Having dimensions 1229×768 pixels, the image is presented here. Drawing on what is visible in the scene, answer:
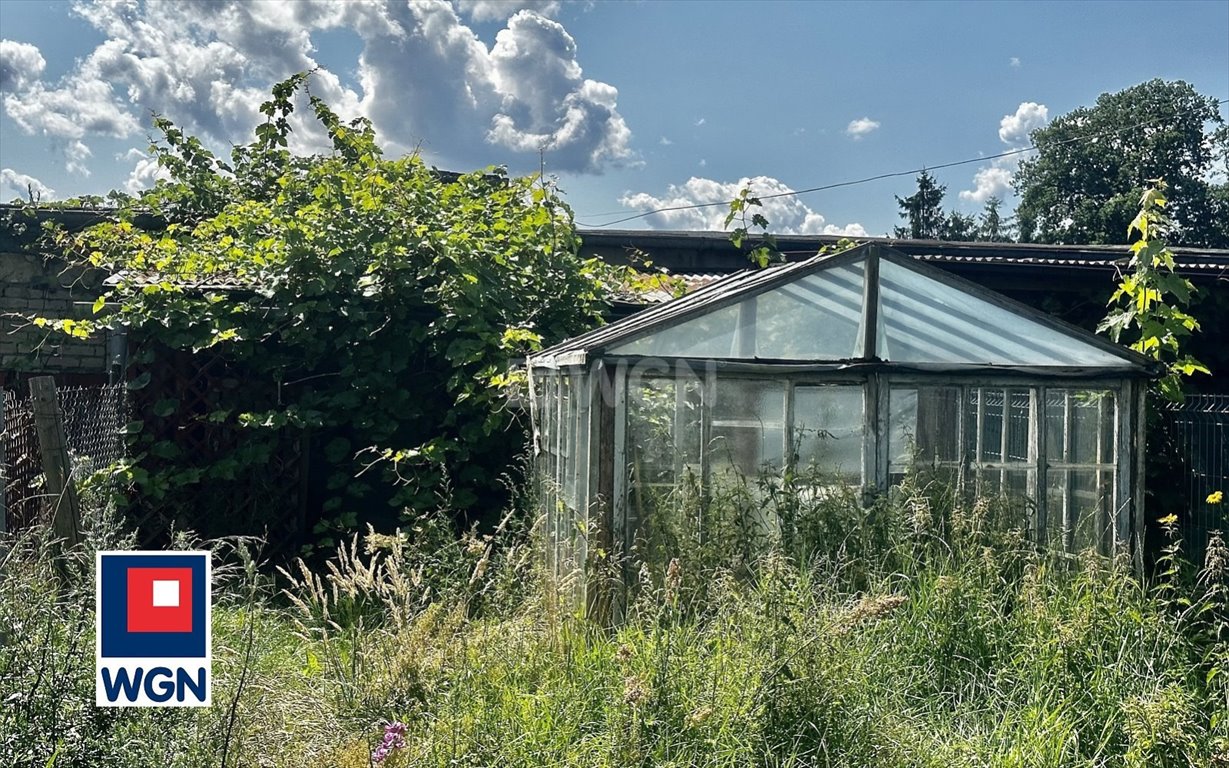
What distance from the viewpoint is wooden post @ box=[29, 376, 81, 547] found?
14.5 ft

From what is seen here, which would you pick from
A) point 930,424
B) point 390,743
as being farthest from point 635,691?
point 930,424

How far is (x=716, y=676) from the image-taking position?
355cm

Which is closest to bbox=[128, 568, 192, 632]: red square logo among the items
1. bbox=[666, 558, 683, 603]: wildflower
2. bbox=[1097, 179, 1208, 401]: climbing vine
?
bbox=[666, 558, 683, 603]: wildflower

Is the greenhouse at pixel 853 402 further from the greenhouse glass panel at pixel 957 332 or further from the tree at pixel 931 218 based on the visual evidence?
the tree at pixel 931 218

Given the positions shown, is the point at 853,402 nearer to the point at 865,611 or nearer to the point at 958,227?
the point at 865,611

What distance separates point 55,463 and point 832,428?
3808 millimetres

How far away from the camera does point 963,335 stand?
5.43 metres

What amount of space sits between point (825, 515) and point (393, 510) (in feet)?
12.6

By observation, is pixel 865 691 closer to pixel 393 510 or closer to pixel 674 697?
pixel 674 697

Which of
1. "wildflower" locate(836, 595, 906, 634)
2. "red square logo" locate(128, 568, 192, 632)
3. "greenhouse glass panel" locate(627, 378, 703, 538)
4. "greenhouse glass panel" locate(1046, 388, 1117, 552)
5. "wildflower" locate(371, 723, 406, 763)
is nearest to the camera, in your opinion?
"wildflower" locate(371, 723, 406, 763)

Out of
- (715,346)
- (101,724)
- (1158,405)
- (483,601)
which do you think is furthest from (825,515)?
(101,724)

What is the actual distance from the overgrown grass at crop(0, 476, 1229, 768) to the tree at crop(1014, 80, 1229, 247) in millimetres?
33371

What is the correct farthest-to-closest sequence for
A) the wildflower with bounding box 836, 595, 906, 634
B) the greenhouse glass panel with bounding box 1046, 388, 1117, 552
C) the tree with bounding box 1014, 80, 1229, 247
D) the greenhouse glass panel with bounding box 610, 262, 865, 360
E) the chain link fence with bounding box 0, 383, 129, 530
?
the tree with bounding box 1014, 80, 1229, 247 < the chain link fence with bounding box 0, 383, 129, 530 < the greenhouse glass panel with bounding box 1046, 388, 1117, 552 < the greenhouse glass panel with bounding box 610, 262, 865, 360 < the wildflower with bounding box 836, 595, 906, 634

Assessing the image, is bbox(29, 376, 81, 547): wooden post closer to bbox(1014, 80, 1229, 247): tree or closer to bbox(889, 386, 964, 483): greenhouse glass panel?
bbox(889, 386, 964, 483): greenhouse glass panel
